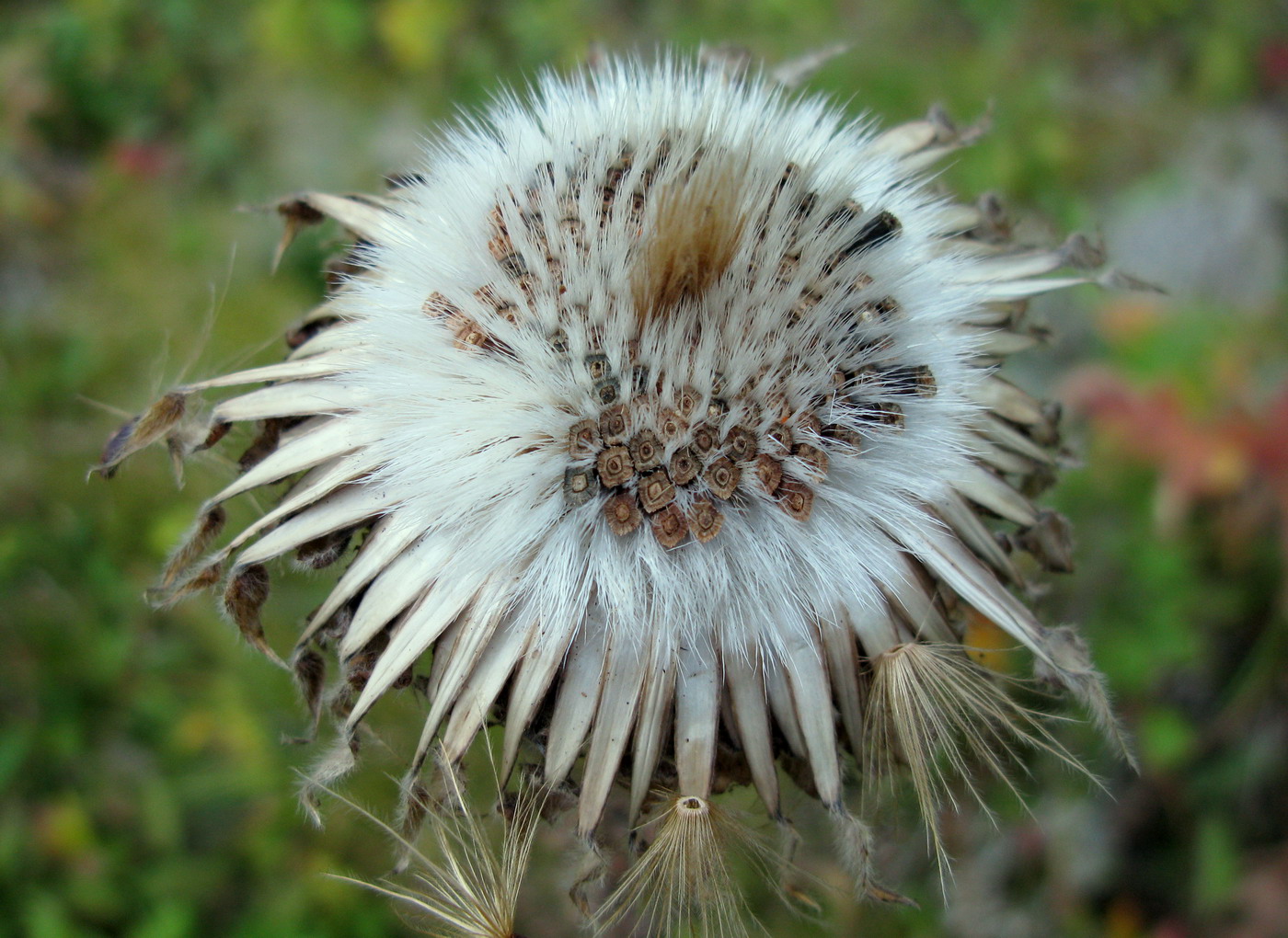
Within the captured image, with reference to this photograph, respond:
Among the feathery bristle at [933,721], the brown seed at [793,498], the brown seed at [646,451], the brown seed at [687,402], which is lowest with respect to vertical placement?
the feathery bristle at [933,721]

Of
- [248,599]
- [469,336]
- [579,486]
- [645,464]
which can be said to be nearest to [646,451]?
[645,464]

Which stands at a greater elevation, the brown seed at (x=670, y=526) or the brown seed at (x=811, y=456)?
the brown seed at (x=811, y=456)

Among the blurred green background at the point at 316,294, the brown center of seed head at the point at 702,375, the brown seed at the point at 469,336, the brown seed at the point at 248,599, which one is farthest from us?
the blurred green background at the point at 316,294

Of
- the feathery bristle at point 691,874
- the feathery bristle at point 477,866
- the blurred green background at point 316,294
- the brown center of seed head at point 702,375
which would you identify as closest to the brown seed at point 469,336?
the brown center of seed head at point 702,375

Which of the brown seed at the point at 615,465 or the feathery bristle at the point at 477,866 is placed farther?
the feathery bristle at the point at 477,866

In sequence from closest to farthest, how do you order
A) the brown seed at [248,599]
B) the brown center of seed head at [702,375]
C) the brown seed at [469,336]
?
the brown center of seed head at [702,375], the brown seed at [469,336], the brown seed at [248,599]

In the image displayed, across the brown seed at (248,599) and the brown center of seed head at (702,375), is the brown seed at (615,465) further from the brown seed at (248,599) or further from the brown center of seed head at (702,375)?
the brown seed at (248,599)
